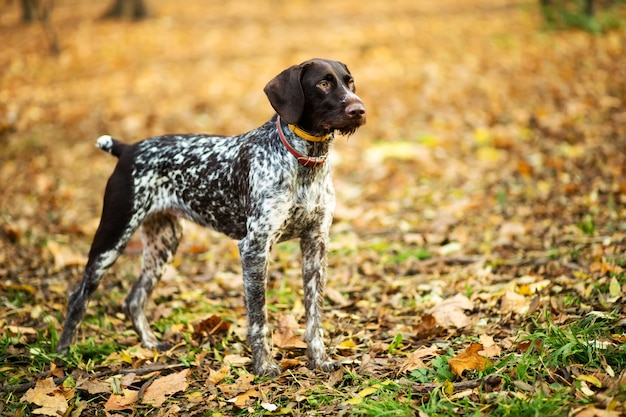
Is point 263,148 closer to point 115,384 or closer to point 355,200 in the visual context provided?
point 115,384

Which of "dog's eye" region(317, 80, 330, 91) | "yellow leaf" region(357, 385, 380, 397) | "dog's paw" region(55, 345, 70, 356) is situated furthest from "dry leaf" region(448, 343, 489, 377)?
"dog's paw" region(55, 345, 70, 356)

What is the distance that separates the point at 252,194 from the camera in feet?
14.4

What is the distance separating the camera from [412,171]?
9148 millimetres

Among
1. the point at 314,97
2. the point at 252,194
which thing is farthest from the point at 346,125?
the point at 252,194

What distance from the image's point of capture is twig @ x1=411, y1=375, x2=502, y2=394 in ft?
12.0

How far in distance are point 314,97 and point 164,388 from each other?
2.29m

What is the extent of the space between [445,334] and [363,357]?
73 cm

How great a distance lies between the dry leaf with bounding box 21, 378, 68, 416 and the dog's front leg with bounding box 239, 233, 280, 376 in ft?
4.34

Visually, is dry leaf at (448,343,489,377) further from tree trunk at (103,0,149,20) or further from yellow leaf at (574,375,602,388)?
tree trunk at (103,0,149,20)

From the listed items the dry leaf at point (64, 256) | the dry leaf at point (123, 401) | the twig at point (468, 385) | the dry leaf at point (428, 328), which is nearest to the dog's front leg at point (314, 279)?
the dry leaf at point (428, 328)

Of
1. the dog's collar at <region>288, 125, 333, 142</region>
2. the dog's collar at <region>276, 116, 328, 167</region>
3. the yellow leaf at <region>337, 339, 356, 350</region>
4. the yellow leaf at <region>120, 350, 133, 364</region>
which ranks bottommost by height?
the yellow leaf at <region>337, 339, 356, 350</region>

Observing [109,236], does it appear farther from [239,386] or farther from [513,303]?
[513,303]

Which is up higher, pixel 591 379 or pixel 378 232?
pixel 591 379

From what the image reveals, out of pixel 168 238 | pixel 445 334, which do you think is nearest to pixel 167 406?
pixel 168 238
